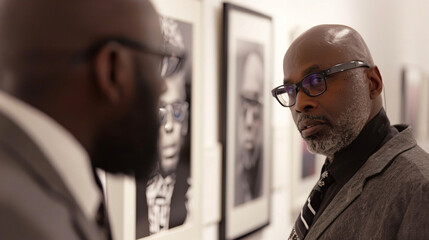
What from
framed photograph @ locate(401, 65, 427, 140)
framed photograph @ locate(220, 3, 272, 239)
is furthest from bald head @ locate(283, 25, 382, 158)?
framed photograph @ locate(401, 65, 427, 140)

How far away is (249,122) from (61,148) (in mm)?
1716

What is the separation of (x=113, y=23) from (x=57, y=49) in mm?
67

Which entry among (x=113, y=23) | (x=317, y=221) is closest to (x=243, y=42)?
(x=317, y=221)

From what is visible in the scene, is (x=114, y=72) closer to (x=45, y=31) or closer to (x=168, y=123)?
(x=45, y=31)

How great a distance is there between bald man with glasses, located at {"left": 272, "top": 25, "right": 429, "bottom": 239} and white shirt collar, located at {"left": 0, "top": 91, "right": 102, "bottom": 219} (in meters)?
0.80

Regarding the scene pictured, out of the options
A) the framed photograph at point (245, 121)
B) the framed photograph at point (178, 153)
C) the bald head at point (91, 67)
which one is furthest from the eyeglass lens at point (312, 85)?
the bald head at point (91, 67)

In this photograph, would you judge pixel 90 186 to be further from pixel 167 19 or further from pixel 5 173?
pixel 167 19

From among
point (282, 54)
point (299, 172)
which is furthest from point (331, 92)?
point (299, 172)

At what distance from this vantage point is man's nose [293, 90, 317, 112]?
132 centimetres

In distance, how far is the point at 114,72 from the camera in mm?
524

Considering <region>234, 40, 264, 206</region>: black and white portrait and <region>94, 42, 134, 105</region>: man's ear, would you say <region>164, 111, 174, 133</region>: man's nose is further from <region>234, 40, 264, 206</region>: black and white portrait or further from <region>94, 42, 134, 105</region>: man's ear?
<region>94, 42, 134, 105</region>: man's ear

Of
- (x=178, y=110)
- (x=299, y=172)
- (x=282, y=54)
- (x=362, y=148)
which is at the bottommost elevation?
(x=299, y=172)

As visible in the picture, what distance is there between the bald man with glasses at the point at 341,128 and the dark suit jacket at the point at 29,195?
840mm

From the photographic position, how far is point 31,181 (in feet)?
1.61
